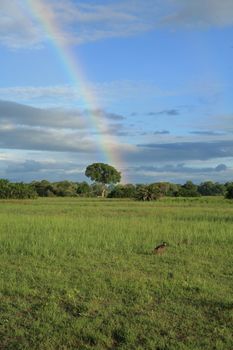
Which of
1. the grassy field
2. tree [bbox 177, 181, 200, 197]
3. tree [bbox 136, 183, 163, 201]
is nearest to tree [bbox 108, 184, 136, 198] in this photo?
tree [bbox 177, 181, 200, 197]

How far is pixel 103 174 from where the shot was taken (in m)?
99.4

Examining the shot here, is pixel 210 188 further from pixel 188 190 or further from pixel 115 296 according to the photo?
pixel 115 296

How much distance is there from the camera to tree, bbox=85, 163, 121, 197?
98938mm

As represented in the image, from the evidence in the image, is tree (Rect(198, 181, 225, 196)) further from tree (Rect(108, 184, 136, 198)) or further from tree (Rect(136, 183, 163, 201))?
tree (Rect(136, 183, 163, 201))

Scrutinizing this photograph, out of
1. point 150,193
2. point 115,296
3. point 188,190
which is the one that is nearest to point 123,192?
point 188,190

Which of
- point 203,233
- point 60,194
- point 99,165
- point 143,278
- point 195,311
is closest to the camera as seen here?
point 195,311

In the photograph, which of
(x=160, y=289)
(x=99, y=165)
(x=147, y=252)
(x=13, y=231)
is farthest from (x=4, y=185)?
(x=160, y=289)

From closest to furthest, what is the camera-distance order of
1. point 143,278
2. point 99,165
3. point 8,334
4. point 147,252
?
point 8,334 < point 143,278 < point 147,252 < point 99,165

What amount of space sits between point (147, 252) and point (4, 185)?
54927 mm

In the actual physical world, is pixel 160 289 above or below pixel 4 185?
below

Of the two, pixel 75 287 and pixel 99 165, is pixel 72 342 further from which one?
pixel 99 165

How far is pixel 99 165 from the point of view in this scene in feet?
324

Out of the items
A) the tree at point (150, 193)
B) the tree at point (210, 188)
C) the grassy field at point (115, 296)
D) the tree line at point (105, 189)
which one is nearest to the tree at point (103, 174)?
the tree line at point (105, 189)

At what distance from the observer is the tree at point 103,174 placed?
325ft
